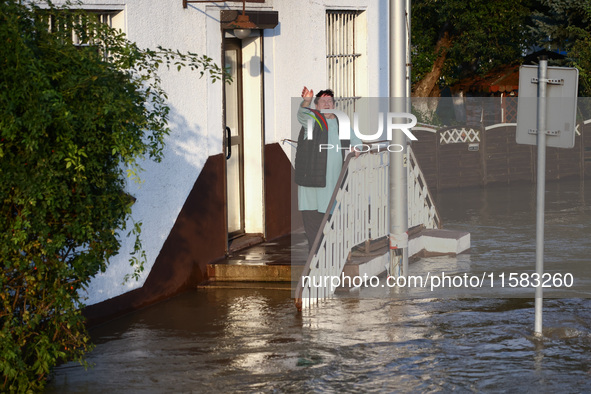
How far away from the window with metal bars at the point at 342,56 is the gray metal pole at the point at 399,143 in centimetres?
307

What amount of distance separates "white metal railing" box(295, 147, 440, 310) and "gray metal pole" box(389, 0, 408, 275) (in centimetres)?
33

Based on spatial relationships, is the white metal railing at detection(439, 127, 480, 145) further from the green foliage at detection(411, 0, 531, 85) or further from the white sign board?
the white sign board

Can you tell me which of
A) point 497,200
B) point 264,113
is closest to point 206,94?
point 264,113

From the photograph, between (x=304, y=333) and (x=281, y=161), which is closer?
(x=304, y=333)

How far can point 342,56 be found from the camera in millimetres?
13492

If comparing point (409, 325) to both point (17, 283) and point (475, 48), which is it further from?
point (475, 48)

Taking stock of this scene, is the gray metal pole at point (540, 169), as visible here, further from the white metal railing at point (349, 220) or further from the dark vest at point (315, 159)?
the dark vest at point (315, 159)

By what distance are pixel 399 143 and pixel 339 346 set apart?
2707mm

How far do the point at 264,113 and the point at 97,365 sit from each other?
473 centimetres

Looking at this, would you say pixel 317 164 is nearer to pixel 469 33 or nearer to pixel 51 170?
pixel 51 170

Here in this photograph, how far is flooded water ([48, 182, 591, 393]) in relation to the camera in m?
7.09

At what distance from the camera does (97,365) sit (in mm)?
7598

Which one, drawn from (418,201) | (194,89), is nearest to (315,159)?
(194,89)

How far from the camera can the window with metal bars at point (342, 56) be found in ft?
43.4
